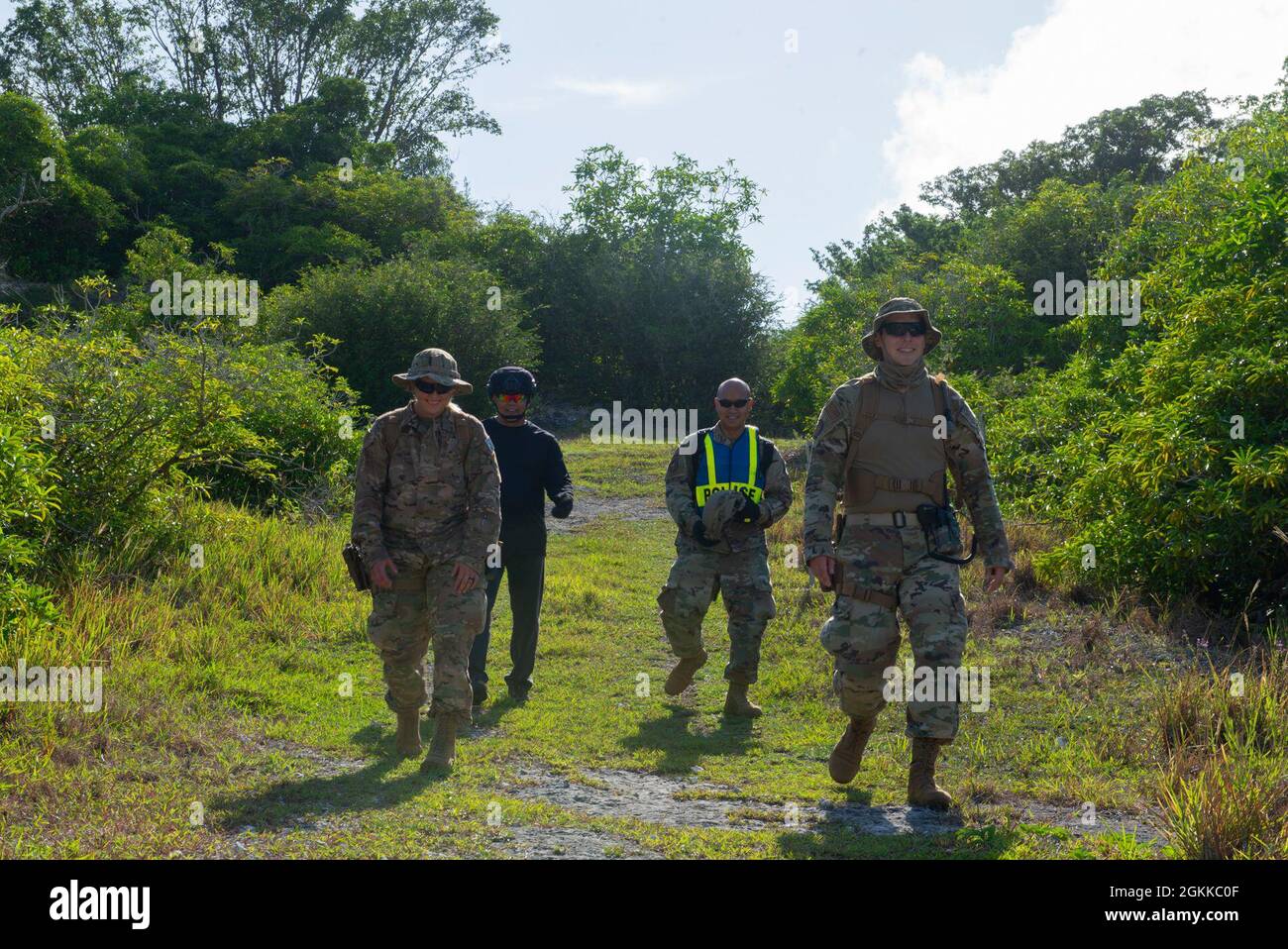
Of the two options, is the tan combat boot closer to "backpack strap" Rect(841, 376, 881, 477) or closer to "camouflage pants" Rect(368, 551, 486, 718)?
"camouflage pants" Rect(368, 551, 486, 718)

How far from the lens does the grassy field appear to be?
17.9ft

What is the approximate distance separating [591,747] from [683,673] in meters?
1.29

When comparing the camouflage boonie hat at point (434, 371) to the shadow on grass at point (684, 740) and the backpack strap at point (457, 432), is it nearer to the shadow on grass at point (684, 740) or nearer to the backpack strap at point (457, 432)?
the backpack strap at point (457, 432)

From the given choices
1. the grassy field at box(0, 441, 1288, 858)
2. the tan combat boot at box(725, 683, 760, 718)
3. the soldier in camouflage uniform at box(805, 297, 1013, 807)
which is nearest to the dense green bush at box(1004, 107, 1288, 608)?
the grassy field at box(0, 441, 1288, 858)

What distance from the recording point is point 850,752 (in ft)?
21.1

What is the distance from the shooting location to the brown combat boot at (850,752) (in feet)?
21.1

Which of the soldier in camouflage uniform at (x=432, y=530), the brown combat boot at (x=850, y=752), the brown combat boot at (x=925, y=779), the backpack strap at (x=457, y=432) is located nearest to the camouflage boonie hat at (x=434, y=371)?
the soldier in camouflage uniform at (x=432, y=530)

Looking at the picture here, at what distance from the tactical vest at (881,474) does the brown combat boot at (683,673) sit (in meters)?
2.72

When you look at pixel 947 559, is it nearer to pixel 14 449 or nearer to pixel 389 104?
pixel 14 449

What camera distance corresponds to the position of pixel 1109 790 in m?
6.32

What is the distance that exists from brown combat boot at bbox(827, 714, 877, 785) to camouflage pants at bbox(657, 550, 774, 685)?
188 cm

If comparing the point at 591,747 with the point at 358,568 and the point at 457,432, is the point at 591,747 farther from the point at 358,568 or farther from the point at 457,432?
the point at 457,432

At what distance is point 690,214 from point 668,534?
86.8 ft
